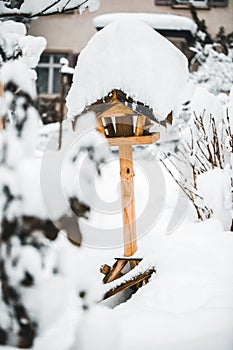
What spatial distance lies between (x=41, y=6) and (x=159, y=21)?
1327 millimetres

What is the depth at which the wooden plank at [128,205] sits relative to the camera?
1.19 meters

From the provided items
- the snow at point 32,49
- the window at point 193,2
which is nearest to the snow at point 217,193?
the snow at point 32,49

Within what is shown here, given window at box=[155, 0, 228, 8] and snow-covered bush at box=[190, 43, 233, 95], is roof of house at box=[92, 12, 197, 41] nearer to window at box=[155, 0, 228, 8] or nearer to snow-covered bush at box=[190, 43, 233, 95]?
window at box=[155, 0, 228, 8]

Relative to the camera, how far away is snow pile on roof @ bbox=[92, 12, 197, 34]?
4.98ft

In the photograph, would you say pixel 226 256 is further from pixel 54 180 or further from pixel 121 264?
pixel 54 180

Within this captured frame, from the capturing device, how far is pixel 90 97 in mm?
1086

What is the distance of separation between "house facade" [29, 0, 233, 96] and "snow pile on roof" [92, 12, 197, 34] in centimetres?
2

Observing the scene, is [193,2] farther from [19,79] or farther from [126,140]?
[19,79]

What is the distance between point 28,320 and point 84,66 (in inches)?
22.9

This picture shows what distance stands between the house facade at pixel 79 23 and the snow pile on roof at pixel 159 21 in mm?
19

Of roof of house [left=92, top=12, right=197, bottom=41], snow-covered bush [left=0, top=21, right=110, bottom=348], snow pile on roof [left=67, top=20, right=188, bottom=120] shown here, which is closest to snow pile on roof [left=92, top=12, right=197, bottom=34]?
roof of house [left=92, top=12, right=197, bottom=41]

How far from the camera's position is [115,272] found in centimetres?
116

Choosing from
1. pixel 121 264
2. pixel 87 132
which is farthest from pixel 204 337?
pixel 121 264

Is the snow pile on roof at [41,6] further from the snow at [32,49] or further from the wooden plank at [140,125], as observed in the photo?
the snow at [32,49]
